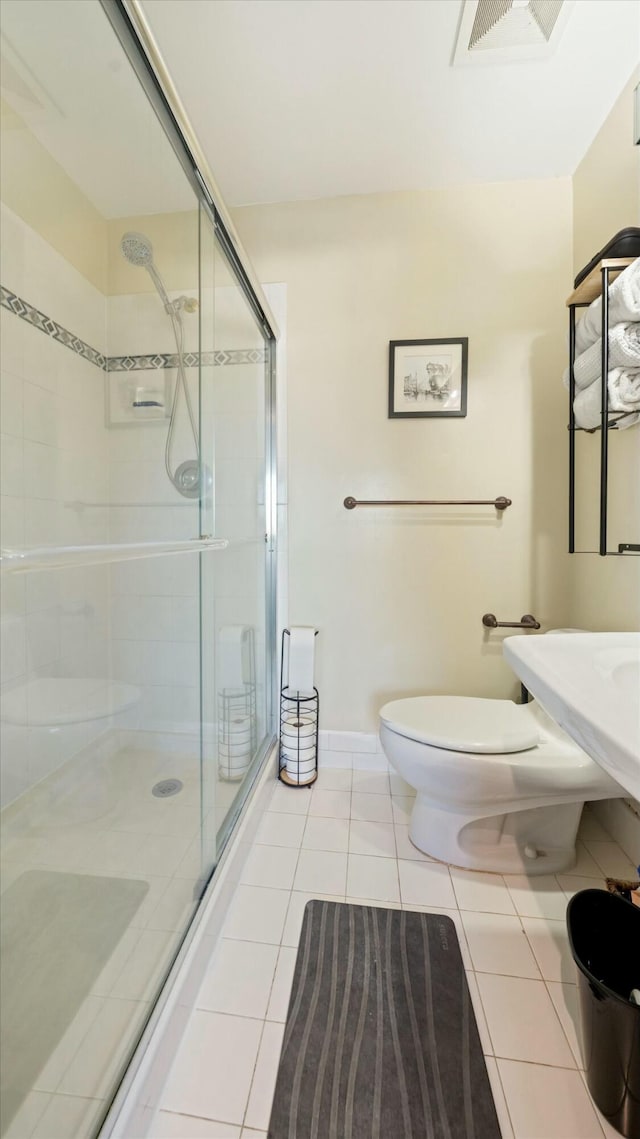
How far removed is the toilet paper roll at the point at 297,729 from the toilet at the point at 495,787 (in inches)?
16.1

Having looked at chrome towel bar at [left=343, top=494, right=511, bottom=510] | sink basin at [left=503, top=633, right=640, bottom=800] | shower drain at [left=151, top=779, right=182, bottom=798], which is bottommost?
shower drain at [left=151, top=779, right=182, bottom=798]

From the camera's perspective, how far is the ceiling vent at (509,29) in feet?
3.56

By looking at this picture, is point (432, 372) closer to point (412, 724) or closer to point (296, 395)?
point (296, 395)

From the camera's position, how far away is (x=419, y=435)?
172 cm

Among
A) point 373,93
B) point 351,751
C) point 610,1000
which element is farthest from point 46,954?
point 373,93

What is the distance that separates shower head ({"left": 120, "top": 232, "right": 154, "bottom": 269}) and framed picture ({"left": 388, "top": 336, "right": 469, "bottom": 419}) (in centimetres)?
94

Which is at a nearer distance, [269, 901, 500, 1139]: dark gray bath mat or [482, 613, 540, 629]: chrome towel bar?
[269, 901, 500, 1139]: dark gray bath mat

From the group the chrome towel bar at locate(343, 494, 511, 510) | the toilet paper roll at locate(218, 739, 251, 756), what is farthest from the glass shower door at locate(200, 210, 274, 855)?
the chrome towel bar at locate(343, 494, 511, 510)

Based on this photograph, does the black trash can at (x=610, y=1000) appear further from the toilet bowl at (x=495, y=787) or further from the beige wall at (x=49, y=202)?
the beige wall at (x=49, y=202)

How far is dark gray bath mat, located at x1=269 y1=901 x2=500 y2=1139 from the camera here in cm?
75

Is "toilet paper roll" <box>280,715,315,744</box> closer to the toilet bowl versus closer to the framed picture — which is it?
the toilet bowl

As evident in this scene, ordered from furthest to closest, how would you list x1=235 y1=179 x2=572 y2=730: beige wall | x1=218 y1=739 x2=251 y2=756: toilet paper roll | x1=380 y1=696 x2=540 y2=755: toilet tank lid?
x1=235 y1=179 x2=572 y2=730: beige wall < x1=218 y1=739 x2=251 y2=756: toilet paper roll < x1=380 y1=696 x2=540 y2=755: toilet tank lid

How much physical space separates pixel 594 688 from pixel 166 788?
101 centimetres

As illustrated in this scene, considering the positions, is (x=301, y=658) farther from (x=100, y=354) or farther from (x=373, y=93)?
(x=373, y=93)
